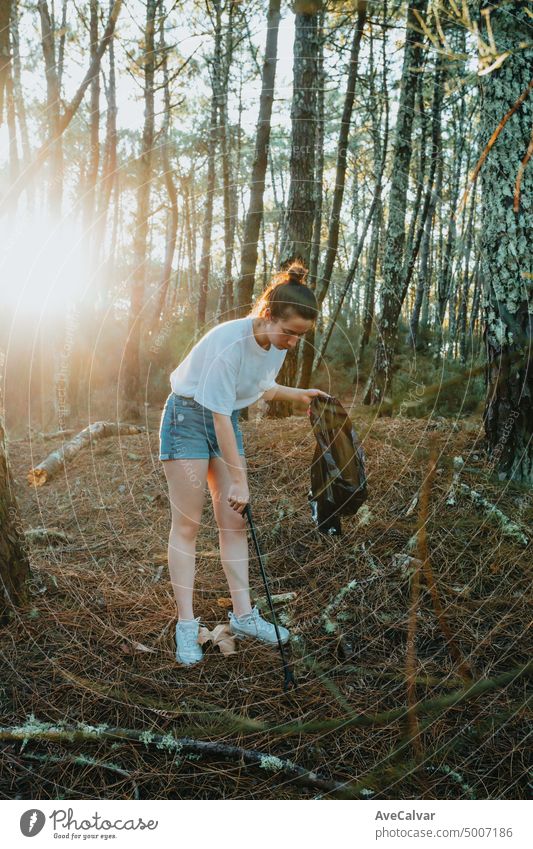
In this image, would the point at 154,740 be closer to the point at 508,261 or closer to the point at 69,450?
the point at 508,261

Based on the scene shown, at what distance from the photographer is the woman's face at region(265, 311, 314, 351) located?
2209 mm

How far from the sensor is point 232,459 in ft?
7.29

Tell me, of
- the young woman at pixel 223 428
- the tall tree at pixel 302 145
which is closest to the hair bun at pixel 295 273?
the young woman at pixel 223 428

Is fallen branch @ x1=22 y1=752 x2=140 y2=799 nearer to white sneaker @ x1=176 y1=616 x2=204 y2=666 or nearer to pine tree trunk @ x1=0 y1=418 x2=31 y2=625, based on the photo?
white sneaker @ x1=176 y1=616 x2=204 y2=666

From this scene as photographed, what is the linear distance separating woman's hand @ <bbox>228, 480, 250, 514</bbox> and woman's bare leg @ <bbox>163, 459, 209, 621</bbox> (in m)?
0.17

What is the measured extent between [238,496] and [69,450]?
4.16 m

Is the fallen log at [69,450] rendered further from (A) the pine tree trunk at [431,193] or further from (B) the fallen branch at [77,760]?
(A) the pine tree trunk at [431,193]

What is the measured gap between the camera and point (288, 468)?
410 centimetres

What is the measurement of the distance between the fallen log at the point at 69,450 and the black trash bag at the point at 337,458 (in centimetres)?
346

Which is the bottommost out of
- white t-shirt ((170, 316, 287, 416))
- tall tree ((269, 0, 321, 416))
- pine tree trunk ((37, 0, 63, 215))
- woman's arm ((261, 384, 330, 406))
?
woman's arm ((261, 384, 330, 406))

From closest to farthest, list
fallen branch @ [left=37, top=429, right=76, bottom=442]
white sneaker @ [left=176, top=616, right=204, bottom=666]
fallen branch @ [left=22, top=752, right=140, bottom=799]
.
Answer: fallen branch @ [left=22, top=752, right=140, bottom=799] → white sneaker @ [left=176, top=616, right=204, bottom=666] → fallen branch @ [left=37, top=429, right=76, bottom=442]

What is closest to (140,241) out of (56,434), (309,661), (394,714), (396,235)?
(56,434)

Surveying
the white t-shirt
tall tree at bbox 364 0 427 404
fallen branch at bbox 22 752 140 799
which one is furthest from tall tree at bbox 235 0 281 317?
fallen branch at bbox 22 752 140 799
